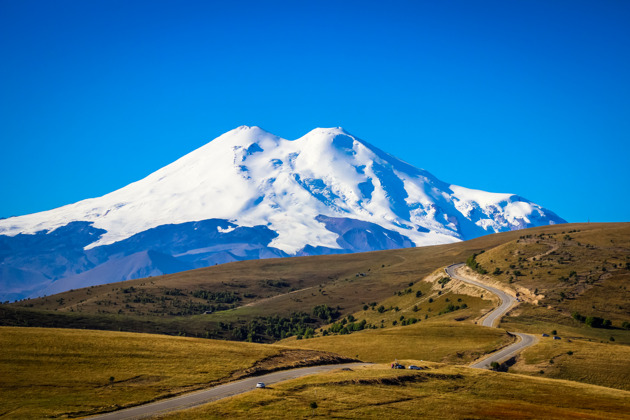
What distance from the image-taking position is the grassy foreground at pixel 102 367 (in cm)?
5281

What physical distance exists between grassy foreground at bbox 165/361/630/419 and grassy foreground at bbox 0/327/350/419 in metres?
7.55

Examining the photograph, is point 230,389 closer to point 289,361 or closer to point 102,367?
point 102,367

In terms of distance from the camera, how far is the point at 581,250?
166625mm

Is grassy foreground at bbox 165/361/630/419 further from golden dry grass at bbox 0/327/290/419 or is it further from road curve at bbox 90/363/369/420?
golden dry grass at bbox 0/327/290/419

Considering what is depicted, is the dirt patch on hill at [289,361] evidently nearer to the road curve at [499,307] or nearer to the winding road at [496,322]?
the winding road at [496,322]

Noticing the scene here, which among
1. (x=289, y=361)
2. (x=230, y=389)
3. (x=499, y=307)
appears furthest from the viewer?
(x=499, y=307)

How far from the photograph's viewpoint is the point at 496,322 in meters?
120

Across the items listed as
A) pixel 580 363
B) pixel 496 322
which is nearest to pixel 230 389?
pixel 580 363

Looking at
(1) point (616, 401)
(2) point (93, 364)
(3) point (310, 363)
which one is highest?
(2) point (93, 364)

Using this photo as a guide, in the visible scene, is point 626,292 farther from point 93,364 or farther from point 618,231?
point 93,364

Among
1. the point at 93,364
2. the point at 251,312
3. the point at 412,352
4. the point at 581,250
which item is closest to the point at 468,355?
the point at 412,352

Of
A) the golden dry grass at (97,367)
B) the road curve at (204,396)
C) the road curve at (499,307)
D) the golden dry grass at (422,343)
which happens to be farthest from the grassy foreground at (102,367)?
the road curve at (499,307)

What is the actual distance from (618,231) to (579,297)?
6041cm

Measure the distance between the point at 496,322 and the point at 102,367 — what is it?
77.6 metres
